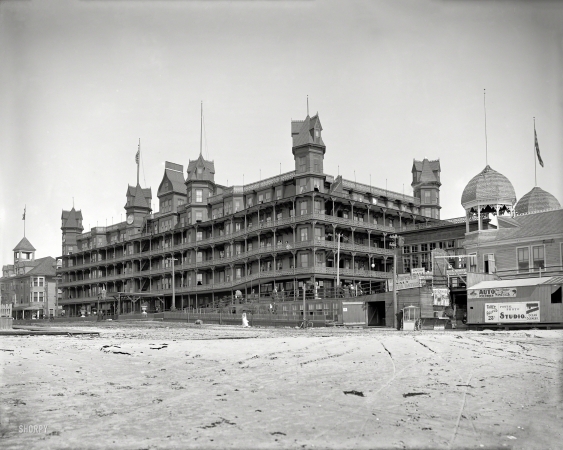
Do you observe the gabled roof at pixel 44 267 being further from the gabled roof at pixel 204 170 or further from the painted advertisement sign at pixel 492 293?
the painted advertisement sign at pixel 492 293

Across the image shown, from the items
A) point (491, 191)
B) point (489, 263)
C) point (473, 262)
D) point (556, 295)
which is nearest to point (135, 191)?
point (473, 262)

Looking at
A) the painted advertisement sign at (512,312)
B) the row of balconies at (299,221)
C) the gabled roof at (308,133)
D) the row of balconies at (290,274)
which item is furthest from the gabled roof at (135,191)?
the painted advertisement sign at (512,312)

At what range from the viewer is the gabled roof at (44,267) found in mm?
130125

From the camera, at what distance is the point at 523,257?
43.5 metres

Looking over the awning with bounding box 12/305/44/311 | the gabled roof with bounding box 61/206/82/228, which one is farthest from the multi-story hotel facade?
the awning with bounding box 12/305/44/311

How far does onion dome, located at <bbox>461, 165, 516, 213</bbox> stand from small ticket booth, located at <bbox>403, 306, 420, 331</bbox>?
12579 millimetres

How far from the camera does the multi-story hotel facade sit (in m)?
69.0

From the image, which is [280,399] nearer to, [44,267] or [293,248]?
[293,248]

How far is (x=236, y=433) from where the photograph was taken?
882 centimetres

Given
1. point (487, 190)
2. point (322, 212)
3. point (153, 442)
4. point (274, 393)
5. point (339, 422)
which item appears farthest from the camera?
point (322, 212)

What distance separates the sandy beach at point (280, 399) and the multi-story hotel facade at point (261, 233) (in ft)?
134

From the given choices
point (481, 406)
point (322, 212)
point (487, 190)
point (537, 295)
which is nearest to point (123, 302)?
point (322, 212)

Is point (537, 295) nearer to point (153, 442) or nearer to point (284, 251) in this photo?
point (153, 442)

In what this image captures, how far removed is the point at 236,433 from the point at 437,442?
9.43 feet
